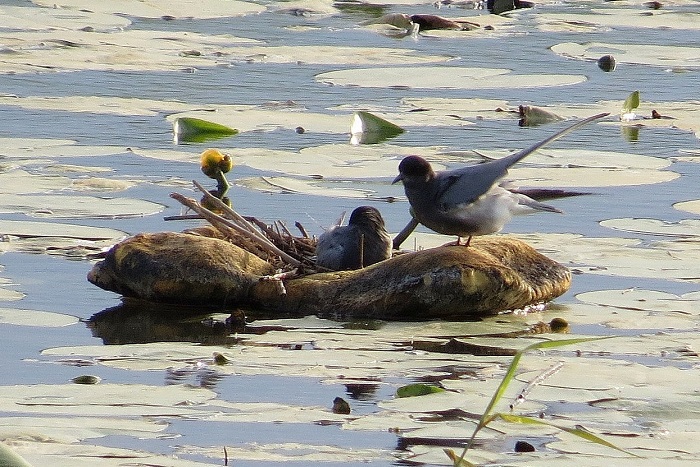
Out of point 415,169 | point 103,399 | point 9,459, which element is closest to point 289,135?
point 415,169

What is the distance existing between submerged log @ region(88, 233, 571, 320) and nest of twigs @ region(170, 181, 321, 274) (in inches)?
3.1

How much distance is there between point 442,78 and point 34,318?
6.21 meters

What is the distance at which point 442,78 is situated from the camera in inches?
445

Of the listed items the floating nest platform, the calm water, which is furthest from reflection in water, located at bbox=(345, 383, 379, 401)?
the floating nest platform

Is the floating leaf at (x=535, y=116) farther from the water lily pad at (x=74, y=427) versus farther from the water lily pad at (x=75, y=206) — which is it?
the water lily pad at (x=74, y=427)

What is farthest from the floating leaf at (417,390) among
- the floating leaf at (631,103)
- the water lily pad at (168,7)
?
the water lily pad at (168,7)

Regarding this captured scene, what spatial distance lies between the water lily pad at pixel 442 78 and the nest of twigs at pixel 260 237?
4512 millimetres

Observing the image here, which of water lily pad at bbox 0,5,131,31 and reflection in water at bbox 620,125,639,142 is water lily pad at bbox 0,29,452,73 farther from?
reflection in water at bbox 620,125,639,142

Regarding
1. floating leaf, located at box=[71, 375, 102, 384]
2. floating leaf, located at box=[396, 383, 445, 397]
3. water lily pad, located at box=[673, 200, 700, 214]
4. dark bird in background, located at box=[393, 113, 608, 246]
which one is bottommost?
water lily pad, located at box=[673, 200, 700, 214]

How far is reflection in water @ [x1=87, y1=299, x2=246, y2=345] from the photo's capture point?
217 inches

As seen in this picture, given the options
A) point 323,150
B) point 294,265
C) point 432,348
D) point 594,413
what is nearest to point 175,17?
point 323,150

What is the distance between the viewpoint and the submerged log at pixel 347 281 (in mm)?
5879

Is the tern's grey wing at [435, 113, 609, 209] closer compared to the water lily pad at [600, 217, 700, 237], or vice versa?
the tern's grey wing at [435, 113, 609, 209]

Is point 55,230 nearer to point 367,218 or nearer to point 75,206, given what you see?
point 75,206
